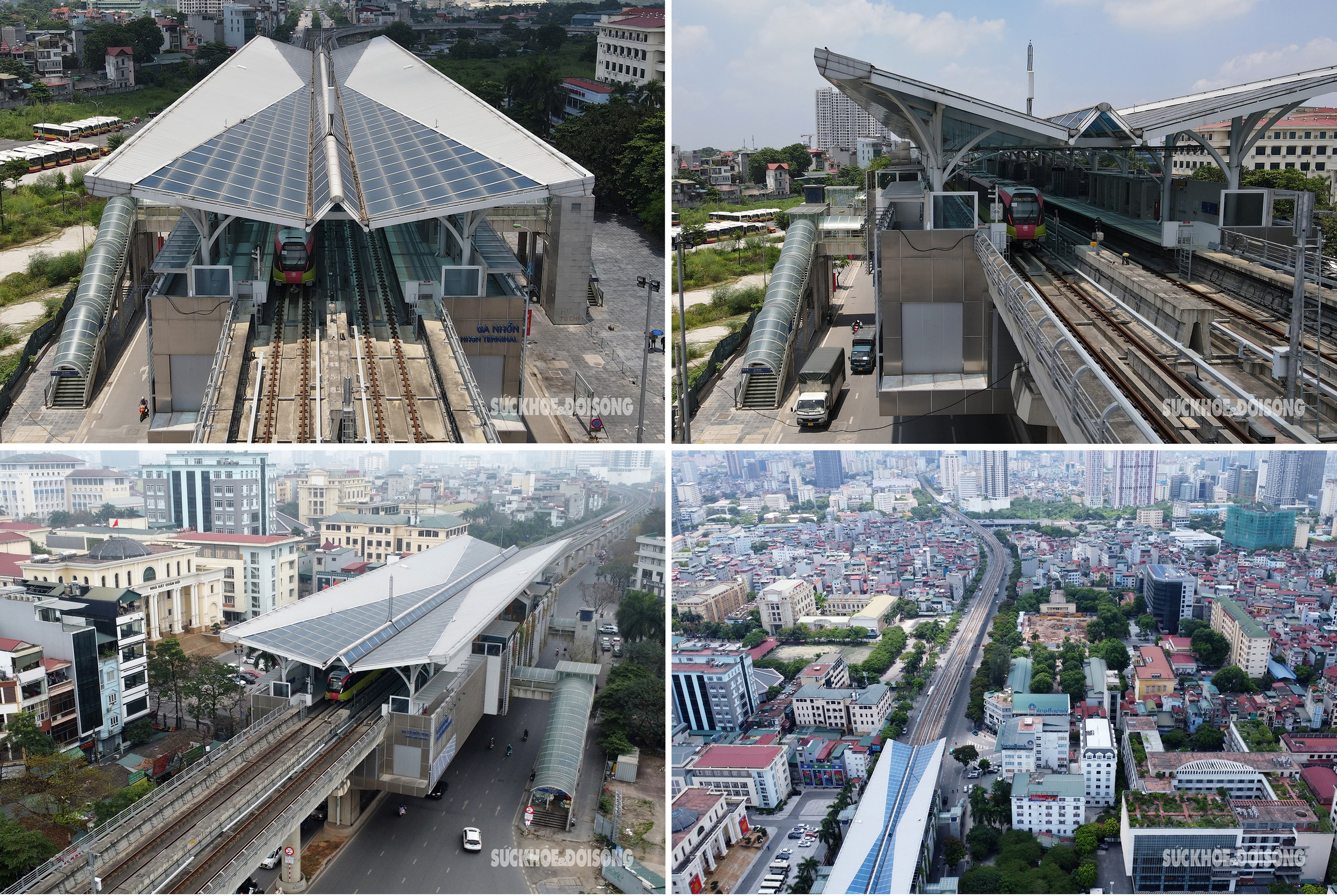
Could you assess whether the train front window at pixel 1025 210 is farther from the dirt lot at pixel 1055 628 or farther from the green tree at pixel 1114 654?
the green tree at pixel 1114 654

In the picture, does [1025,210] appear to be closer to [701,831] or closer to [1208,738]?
[1208,738]

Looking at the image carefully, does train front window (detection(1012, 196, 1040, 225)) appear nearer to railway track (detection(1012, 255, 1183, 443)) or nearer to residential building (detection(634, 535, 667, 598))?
railway track (detection(1012, 255, 1183, 443))

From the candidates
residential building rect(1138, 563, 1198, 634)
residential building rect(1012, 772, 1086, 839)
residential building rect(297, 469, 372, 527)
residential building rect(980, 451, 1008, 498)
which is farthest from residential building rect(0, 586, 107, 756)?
residential building rect(1138, 563, 1198, 634)

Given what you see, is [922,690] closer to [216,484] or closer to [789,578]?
[789,578]

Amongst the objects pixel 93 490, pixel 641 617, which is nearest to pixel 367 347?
pixel 641 617

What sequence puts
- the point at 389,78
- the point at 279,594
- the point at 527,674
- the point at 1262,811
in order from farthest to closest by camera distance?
the point at 389,78 < the point at 279,594 < the point at 527,674 < the point at 1262,811

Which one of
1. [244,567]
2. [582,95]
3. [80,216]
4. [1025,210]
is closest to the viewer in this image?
[1025,210]

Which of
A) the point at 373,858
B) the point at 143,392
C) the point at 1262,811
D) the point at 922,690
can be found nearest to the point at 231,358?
the point at 143,392
